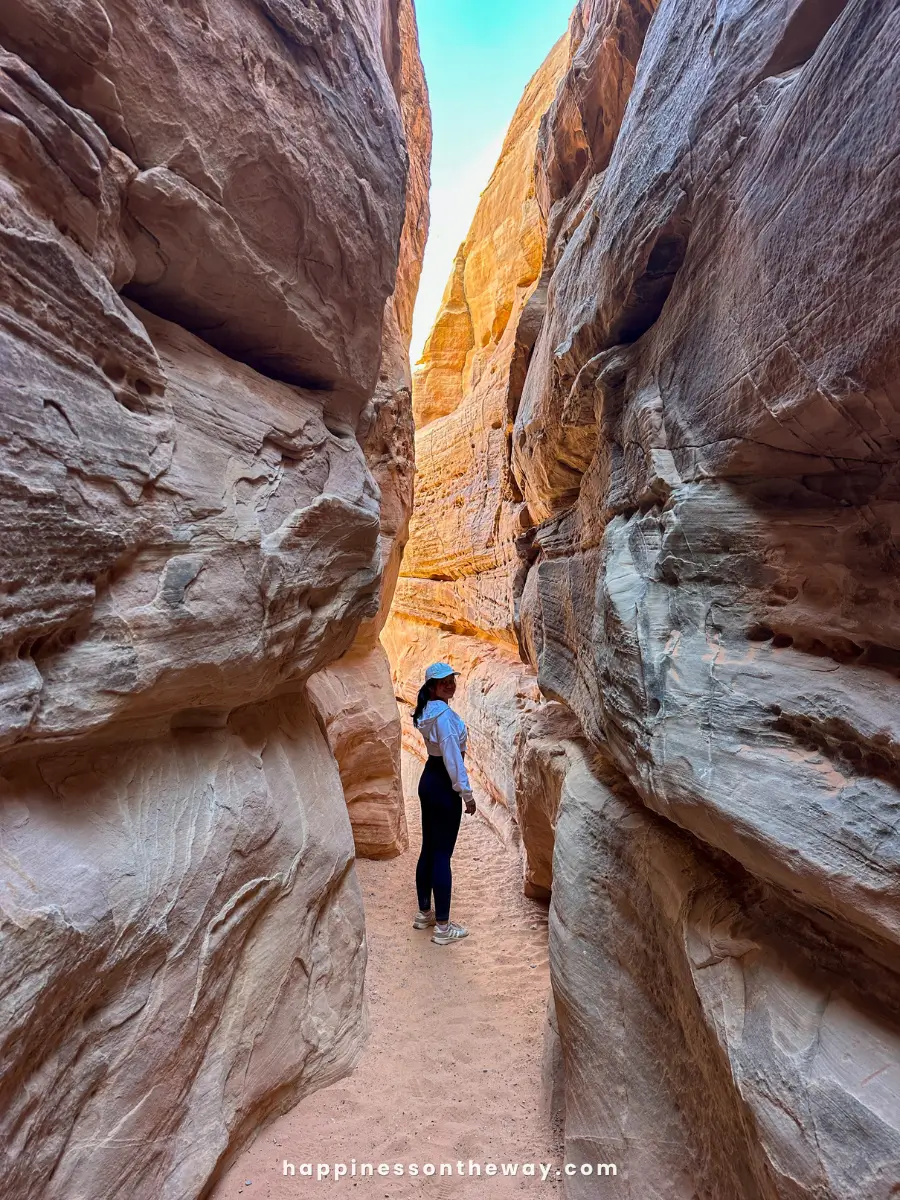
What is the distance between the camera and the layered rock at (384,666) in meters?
6.24

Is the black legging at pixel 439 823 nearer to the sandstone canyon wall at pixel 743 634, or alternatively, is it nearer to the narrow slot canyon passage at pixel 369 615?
the narrow slot canyon passage at pixel 369 615

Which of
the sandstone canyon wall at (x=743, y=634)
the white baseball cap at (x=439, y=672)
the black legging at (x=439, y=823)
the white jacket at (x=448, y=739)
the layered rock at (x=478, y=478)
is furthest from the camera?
the layered rock at (x=478, y=478)

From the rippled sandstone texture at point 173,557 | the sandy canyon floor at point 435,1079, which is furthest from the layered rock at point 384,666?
the rippled sandstone texture at point 173,557

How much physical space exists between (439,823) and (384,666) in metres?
2.98

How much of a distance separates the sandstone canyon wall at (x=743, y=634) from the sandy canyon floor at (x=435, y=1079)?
445 mm

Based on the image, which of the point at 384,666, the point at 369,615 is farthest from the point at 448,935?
the point at 384,666

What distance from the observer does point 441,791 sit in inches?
184

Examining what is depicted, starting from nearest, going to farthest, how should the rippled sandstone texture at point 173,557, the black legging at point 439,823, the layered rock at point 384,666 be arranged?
the rippled sandstone texture at point 173,557 → the black legging at point 439,823 → the layered rock at point 384,666

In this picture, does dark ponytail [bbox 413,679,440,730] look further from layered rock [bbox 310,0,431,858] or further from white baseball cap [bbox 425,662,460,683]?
layered rock [bbox 310,0,431,858]

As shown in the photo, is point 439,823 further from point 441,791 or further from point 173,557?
point 173,557

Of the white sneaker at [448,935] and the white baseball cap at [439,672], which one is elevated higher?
the white baseball cap at [439,672]

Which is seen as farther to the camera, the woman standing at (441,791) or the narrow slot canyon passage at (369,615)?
the woman standing at (441,791)

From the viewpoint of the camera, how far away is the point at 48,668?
1956mm

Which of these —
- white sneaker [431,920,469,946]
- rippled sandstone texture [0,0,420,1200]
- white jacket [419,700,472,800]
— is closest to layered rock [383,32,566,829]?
white sneaker [431,920,469,946]
